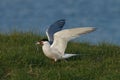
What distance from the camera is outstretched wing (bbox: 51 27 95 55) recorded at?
11.0 meters

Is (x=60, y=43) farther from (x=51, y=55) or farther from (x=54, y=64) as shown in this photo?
(x=54, y=64)

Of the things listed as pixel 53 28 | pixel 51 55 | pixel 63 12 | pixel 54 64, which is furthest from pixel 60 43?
pixel 63 12

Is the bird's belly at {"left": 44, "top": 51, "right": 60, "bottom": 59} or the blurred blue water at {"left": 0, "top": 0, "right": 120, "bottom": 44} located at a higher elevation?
the bird's belly at {"left": 44, "top": 51, "right": 60, "bottom": 59}

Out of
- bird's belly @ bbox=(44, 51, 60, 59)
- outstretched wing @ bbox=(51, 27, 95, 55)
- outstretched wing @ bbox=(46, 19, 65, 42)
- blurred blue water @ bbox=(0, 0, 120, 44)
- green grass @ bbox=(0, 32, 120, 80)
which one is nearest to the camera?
green grass @ bbox=(0, 32, 120, 80)

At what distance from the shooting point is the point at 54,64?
10.9 m

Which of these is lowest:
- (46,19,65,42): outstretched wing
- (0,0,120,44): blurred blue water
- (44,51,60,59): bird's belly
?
(0,0,120,44): blurred blue water

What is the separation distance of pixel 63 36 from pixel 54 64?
0.48 meters

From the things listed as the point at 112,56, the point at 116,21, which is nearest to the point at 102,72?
the point at 112,56

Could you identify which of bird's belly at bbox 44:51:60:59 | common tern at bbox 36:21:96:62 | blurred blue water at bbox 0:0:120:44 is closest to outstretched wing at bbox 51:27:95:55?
common tern at bbox 36:21:96:62

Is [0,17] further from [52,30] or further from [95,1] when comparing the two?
[52,30]

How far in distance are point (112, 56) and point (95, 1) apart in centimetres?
3990

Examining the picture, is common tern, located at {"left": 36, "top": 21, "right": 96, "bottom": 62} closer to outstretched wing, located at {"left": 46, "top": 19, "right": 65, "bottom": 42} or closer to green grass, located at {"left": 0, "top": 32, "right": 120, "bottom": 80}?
green grass, located at {"left": 0, "top": 32, "right": 120, "bottom": 80}

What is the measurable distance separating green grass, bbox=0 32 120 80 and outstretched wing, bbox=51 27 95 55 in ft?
0.79

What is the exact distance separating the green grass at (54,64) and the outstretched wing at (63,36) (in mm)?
239
